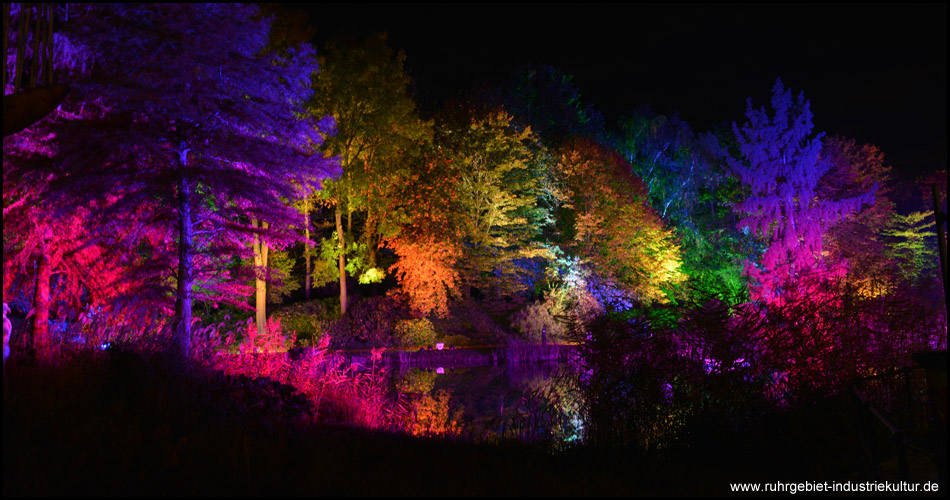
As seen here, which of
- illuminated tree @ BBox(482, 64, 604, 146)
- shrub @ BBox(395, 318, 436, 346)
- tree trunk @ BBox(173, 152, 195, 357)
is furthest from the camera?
illuminated tree @ BBox(482, 64, 604, 146)

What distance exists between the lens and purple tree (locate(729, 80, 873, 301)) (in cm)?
2842

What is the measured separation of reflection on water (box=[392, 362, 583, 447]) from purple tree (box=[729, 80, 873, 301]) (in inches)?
687

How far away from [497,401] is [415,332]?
726cm

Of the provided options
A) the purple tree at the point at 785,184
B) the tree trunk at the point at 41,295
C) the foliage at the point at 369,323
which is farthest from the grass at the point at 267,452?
the purple tree at the point at 785,184

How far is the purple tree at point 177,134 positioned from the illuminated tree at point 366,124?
32.0 feet

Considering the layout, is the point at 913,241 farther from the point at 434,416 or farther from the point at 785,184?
the point at 434,416

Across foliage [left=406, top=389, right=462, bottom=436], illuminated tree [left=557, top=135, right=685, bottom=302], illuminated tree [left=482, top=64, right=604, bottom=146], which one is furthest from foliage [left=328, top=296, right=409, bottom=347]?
illuminated tree [left=482, top=64, right=604, bottom=146]

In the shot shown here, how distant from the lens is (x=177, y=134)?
9.54 metres

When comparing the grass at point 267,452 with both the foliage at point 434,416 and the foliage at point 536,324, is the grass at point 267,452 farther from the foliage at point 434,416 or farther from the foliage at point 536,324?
the foliage at point 536,324

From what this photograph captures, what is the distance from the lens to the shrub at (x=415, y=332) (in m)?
19.9

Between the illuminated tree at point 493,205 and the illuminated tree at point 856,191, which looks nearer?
the illuminated tree at point 493,205

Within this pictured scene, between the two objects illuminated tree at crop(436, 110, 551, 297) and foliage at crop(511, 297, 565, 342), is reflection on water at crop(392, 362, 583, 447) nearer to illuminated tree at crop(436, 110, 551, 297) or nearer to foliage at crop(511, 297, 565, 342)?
foliage at crop(511, 297, 565, 342)

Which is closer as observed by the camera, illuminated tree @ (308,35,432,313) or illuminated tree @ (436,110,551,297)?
illuminated tree @ (308,35,432,313)

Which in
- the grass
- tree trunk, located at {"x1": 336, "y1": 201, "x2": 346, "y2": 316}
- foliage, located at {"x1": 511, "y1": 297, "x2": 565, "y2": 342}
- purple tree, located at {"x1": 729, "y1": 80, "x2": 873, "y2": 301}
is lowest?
the grass
